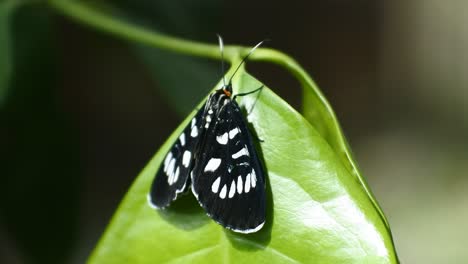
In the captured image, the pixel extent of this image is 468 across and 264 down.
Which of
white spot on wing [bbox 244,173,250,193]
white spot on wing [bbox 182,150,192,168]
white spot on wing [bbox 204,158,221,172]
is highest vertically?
white spot on wing [bbox 244,173,250,193]

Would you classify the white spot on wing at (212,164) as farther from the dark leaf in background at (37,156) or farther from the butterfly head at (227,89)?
the dark leaf in background at (37,156)

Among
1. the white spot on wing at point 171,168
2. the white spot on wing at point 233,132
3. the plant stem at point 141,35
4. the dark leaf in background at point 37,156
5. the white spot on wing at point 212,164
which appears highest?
the plant stem at point 141,35

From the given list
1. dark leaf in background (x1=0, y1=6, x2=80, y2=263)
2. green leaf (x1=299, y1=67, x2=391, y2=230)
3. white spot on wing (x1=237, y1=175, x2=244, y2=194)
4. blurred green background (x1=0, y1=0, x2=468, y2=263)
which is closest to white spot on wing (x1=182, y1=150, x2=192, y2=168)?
white spot on wing (x1=237, y1=175, x2=244, y2=194)

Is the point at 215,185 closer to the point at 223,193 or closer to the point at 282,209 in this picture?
the point at 223,193

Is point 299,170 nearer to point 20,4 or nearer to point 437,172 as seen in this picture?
point 20,4

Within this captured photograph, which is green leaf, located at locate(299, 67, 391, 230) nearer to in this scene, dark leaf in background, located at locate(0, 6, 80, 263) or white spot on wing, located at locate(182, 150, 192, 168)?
white spot on wing, located at locate(182, 150, 192, 168)

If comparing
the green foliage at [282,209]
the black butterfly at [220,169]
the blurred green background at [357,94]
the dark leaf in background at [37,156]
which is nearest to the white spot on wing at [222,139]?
the black butterfly at [220,169]

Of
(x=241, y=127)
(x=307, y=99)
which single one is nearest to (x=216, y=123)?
(x=241, y=127)
